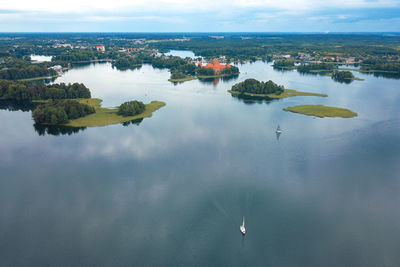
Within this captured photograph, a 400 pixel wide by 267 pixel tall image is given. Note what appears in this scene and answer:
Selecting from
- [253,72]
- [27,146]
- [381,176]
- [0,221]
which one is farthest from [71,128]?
[253,72]

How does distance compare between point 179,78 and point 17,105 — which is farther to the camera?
point 179,78

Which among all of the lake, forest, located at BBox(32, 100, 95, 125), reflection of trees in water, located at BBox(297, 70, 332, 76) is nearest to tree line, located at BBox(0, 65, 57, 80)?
the lake

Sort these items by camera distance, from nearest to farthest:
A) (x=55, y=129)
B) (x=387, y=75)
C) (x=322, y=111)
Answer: (x=55, y=129)
(x=322, y=111)
(x=387, y=75)

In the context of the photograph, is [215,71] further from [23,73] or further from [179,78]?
[23,73]

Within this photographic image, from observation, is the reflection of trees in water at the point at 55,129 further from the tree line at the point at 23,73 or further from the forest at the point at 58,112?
the tree line at the point at 23,73

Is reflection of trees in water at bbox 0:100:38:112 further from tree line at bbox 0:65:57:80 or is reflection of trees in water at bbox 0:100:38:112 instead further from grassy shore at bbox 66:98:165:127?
tree line at bbox 0:65:57:80

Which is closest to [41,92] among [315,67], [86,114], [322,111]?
[86,114]

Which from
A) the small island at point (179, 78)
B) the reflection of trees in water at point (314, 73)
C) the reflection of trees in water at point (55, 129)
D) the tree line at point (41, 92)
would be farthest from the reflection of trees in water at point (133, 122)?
the reflection of trees in water at point (314, 73)
